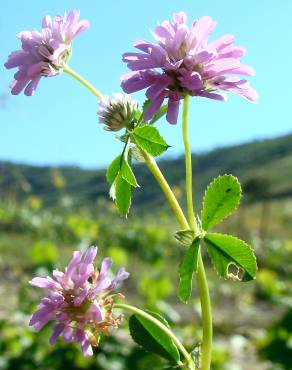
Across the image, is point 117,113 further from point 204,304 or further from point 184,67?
point 204,304

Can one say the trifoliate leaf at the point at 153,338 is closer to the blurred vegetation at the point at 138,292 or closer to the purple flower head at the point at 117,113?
the blurred vegetation at the point at 138,292

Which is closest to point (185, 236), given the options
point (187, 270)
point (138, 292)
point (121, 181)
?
point (187, 270)

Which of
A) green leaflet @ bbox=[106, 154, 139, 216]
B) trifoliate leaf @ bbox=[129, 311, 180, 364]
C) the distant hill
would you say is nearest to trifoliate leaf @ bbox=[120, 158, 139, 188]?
green leaflet @ bbox=[106, 154, 139, 216]

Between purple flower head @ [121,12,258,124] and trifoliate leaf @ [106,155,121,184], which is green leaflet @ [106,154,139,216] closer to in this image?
trifoliate leaf @ [106,155,121,184]

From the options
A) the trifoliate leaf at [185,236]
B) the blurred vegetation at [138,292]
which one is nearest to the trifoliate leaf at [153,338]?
the blurred vegetation at [138,292]

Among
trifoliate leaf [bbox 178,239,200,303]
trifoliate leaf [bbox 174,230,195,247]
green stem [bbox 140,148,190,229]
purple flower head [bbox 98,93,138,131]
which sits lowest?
trifoliate leaf [bbox 178,239,200,303]

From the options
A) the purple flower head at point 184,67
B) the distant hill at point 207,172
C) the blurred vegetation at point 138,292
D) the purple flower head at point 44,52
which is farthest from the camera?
the distant hill at point 207,172
